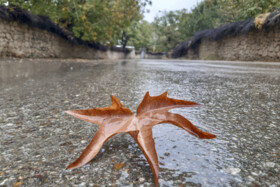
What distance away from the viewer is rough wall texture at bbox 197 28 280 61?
9.42 metres

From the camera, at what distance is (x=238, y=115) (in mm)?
968

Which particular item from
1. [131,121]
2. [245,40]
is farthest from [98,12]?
[131,121]

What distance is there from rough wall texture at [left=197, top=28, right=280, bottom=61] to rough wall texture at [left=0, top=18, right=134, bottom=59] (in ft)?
35.5

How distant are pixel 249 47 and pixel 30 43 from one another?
38.7 feet

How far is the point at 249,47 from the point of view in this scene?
36.8 feet

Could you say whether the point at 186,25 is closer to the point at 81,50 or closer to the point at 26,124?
the point at 81,50

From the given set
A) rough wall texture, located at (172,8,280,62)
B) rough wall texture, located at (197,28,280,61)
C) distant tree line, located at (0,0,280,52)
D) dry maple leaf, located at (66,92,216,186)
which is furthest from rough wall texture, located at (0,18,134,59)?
rough wall texture, located at (197,28,280,61)

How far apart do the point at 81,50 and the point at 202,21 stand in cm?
1887

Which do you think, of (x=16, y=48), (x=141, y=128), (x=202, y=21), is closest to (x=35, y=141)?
(x=141, y=128)

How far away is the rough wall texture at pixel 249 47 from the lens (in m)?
9.42

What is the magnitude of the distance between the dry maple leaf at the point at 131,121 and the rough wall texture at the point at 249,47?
36.0 feet

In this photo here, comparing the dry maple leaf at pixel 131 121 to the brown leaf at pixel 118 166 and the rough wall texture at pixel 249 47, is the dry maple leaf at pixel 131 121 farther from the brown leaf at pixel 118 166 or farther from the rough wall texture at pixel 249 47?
the rough wall texture at pixel 249 47

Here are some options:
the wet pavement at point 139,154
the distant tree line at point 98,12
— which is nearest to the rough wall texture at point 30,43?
the distant tree line at point 98,12

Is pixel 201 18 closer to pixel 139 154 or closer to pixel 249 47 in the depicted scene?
pixel 249 47
